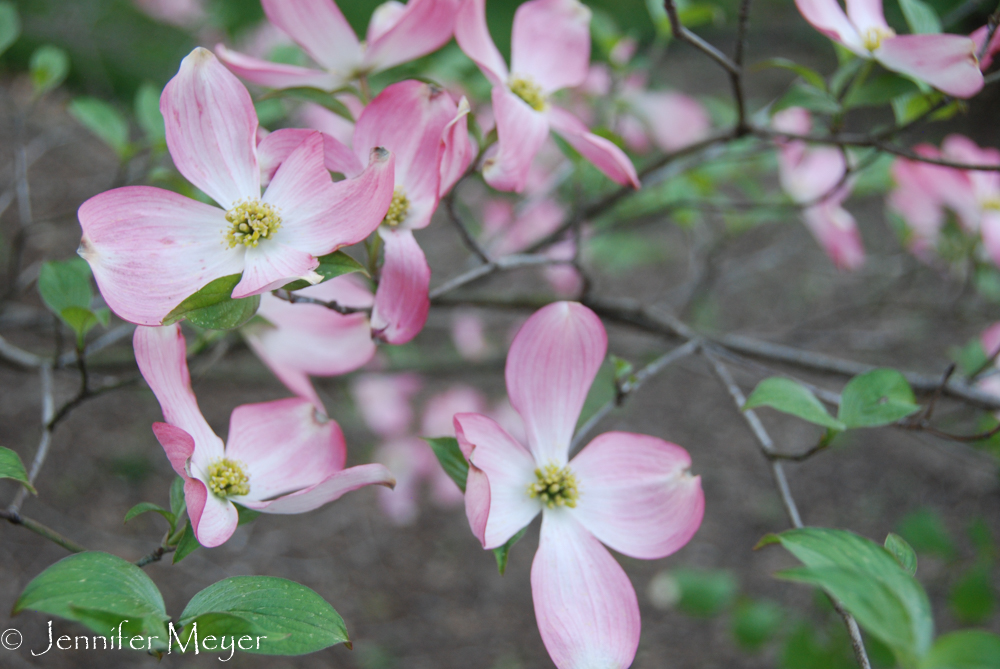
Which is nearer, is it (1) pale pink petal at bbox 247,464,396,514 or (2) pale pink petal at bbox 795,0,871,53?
(1) pale pink petal at bbox 247,464,396,514

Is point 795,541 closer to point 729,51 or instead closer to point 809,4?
point 809,4

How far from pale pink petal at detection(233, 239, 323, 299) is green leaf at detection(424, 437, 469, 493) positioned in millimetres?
124

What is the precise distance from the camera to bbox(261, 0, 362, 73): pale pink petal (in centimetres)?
43

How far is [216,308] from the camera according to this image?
0.32 meters

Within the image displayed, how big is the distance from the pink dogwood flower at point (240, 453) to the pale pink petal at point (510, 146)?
0.19 meters

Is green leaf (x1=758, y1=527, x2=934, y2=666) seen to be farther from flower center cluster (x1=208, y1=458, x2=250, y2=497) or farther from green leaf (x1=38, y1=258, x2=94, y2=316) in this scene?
green leaf (x1=38, y1=258, x2=94, y2=316)

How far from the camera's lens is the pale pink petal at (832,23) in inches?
18.0

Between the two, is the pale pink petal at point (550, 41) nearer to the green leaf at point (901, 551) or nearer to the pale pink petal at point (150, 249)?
the pale pink petal at point (150, 249)

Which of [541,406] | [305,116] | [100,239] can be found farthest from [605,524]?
[305,116]

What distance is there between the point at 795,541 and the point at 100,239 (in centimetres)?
39

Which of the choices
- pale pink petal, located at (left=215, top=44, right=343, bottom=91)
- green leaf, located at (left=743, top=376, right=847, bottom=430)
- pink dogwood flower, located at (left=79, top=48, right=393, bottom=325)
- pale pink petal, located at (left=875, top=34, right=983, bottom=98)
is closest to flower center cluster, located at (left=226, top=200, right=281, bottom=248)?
pink dogwood flower, located at (left=79, top=48, right=393, bottom=325)

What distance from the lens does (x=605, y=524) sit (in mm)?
425

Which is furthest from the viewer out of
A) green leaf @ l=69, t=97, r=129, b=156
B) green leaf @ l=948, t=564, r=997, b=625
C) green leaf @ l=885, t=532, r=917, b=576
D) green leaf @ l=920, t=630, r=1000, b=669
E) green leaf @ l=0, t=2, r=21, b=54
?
green leaf @ l=948, t=564, r=997, b=625

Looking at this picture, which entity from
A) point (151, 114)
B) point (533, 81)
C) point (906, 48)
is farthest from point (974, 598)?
point (151, 114)
